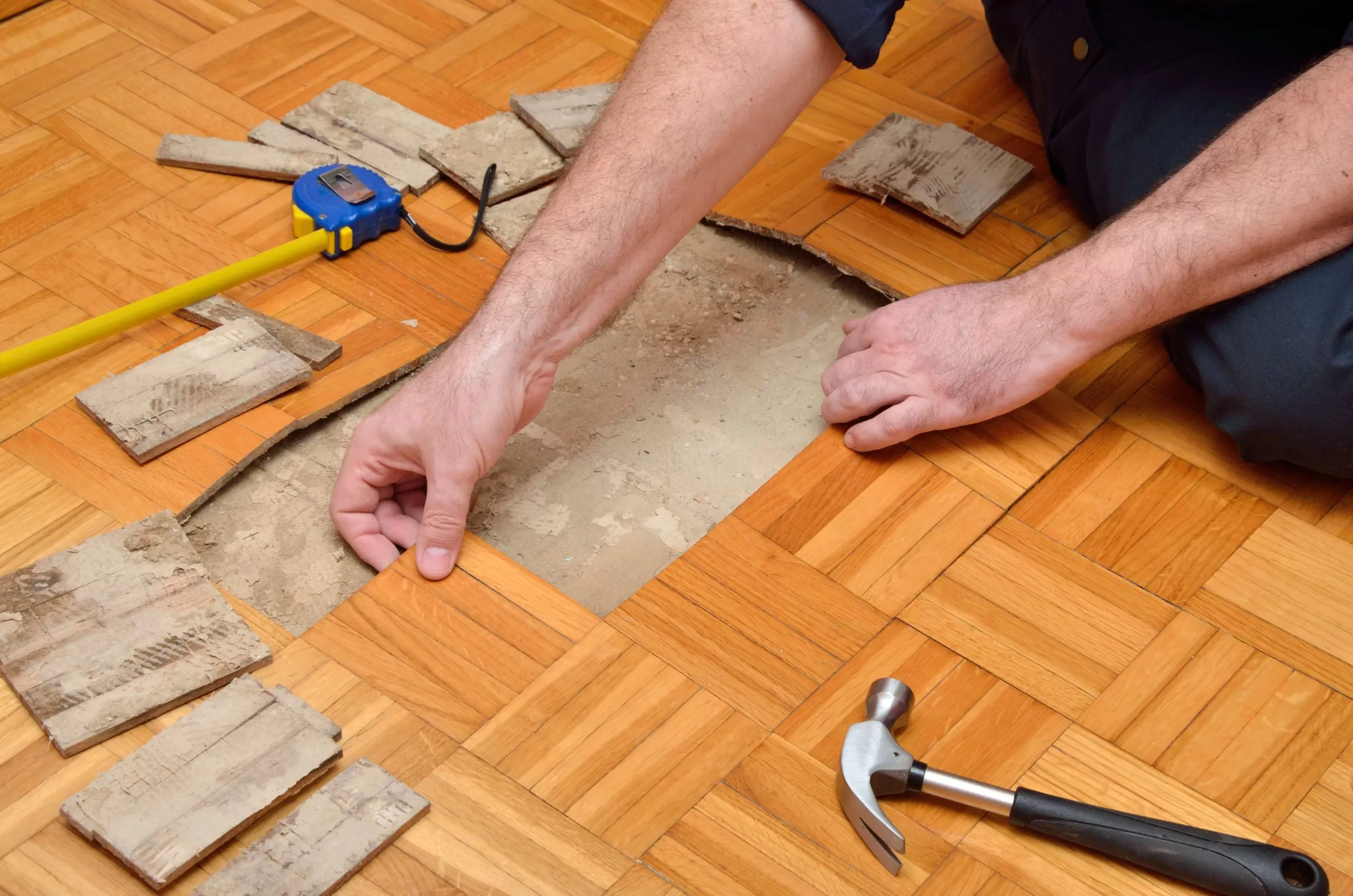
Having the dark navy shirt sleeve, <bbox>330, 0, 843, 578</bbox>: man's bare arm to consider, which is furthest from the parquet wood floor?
the dark navy shirt sleeve

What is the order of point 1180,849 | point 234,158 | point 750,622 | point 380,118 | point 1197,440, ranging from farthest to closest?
1. point 380,118
2. point 234,158
3. point 1197,440
4. point 750,622
5. point 1180,849

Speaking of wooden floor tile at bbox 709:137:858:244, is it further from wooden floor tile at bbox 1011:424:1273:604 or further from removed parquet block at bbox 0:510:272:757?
removed parquet block at bbox 0:510:272:757

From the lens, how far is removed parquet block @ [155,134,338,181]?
179 cm

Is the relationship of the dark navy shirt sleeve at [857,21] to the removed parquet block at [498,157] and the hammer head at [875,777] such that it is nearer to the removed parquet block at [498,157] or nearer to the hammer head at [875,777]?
the removed parquet block at [498,157]

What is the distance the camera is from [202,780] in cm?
113

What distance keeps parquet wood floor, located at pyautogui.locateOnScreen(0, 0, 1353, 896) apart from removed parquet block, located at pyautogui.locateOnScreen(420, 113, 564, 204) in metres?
0.05

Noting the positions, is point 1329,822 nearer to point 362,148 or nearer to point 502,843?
point 502,843

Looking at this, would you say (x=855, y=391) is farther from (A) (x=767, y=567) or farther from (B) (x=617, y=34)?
(B) (x=617, y=34)

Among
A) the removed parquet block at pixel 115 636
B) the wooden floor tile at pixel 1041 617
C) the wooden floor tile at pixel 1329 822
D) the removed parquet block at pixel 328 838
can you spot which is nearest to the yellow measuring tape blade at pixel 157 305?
the removed parquet block at pixel 115 636

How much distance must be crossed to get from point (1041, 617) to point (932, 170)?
0.76 metres

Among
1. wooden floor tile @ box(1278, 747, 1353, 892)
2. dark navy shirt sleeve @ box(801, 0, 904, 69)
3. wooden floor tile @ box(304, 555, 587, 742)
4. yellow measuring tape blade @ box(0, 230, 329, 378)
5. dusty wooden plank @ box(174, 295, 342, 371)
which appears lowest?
Answer: wooden floor tile @ box(1278, 747, 1353, 892)

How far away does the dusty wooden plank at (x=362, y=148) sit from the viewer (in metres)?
1.83

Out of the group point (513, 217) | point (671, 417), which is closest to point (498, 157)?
point (513, 217)

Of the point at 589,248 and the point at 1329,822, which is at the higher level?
the point at 589,248
